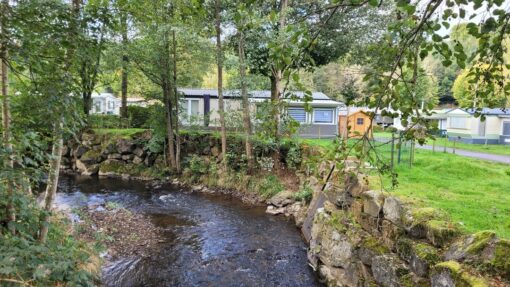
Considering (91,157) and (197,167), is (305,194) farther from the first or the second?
(91,157)

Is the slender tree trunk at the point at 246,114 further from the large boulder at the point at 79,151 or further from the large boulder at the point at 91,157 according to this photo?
the large boulder at the point at 79,151

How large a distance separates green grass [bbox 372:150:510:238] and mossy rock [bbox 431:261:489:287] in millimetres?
909

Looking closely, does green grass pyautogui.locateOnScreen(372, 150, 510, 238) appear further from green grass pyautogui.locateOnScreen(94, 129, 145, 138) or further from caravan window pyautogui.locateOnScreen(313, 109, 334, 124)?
green grass pyautogui.locateOnScreen(94, 129, 145, 138)

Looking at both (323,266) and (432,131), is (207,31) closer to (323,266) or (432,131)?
(323,266)

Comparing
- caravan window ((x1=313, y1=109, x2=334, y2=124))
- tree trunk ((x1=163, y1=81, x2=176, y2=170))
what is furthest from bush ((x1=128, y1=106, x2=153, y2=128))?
caravan window ((x1=313, y1=109, x2=334, y2=124))

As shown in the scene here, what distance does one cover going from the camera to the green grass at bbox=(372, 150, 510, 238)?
4.95m

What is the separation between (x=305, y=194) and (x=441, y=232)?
622cm

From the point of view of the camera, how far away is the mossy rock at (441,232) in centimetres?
442

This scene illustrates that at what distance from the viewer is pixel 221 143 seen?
1560 centimetres

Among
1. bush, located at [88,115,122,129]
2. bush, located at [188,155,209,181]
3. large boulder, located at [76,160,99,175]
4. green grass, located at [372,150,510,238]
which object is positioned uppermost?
bush, located at [88,115,122,129]

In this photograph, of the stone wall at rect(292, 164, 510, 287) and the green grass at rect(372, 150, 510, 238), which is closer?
the stone wall at rect(292, 164, 510, 287)

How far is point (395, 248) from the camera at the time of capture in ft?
17.0

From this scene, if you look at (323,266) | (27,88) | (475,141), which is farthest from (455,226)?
(475,141)

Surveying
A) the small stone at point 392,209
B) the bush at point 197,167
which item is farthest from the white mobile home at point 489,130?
the small stone at point 392,209
